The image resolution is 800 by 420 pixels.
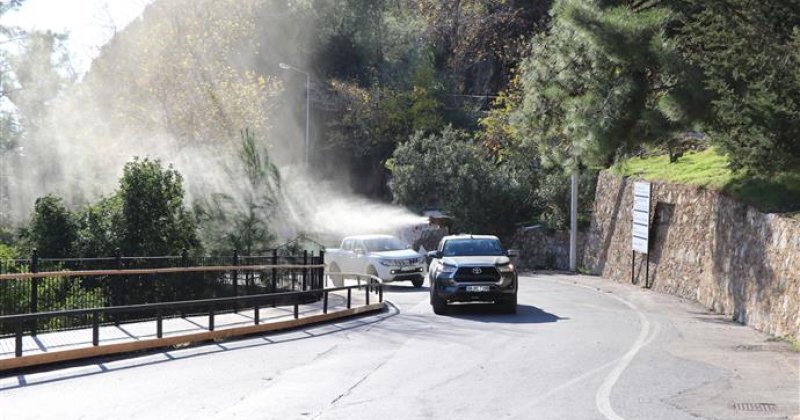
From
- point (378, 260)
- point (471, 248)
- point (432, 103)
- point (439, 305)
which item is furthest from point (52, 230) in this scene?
point (432, 103)

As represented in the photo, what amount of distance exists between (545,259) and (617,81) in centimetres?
2157

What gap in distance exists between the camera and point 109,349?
43.4 feet

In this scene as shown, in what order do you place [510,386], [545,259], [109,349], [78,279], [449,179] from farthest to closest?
[449,179] → [545,259] → [78,279] → [109,349] → [510,386]

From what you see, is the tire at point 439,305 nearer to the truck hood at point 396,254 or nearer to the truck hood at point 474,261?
the truck hood at point 474,261

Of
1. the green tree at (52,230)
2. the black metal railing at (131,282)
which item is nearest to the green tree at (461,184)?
the black metal railing at (131,282)

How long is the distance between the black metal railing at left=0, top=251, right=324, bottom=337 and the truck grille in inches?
164

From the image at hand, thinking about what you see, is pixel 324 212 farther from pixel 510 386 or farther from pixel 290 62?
pixel 510 386

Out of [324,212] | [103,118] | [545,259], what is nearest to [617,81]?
[545,259]

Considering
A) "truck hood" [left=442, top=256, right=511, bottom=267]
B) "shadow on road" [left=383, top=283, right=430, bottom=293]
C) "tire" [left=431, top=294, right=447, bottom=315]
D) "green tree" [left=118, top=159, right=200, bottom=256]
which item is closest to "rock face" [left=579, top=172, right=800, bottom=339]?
"truck hood" [left=442, top=256, right=511, bottom=267]

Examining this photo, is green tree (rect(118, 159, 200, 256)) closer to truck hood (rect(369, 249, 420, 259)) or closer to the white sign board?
truck hood (rect(369, 249, 420, 259))

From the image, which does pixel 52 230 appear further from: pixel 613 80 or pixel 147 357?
pixel 613 80

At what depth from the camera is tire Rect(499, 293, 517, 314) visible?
20391 millimetres

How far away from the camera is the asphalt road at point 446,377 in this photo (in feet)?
30.6

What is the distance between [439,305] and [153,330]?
7463 mm
